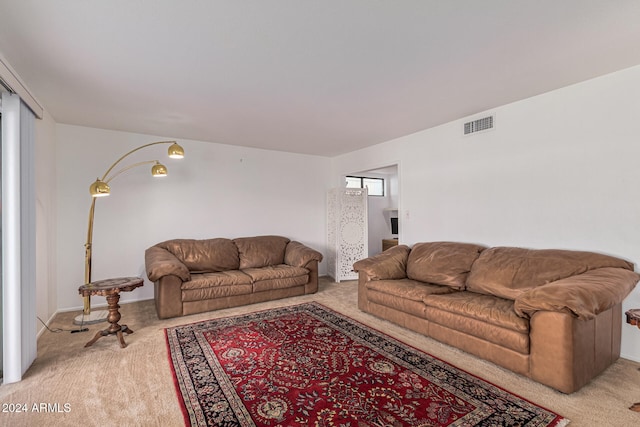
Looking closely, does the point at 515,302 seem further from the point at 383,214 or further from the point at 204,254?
the point at 383,214

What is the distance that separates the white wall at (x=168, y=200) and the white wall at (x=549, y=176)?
2.58m

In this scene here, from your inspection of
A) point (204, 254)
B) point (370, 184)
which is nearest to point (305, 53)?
point (204, 254)

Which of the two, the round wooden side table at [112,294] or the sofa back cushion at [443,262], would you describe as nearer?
the round wooden side table at [112,294]

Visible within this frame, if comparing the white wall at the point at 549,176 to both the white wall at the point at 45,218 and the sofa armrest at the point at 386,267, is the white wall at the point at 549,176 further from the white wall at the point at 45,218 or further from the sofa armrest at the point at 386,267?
the white wall at the point at 45,218

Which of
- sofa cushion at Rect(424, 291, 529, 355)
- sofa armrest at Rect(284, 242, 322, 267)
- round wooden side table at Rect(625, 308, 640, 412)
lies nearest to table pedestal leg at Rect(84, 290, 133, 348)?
sofa armrest at Rect(284, 242, 322, 267)

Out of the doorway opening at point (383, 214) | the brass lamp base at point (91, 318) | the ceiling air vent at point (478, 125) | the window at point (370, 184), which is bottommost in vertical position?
the brass lamp base at point (91, 318)

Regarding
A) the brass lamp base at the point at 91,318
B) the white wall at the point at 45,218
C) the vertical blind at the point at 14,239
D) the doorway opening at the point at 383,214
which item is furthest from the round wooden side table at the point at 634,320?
the doorway opening at the point at 383,214

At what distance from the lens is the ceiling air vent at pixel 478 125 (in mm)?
3652

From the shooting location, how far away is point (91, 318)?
373cm

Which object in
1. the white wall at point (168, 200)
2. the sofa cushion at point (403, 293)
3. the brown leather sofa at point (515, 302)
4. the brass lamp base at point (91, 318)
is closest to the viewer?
the brown leather sofa at point (515, 302)

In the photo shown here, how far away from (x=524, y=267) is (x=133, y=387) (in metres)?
3.55

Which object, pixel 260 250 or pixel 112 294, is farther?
pixel 260 250

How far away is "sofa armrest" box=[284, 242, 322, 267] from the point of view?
4828 millimetres

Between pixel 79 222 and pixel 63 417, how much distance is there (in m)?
3.13
